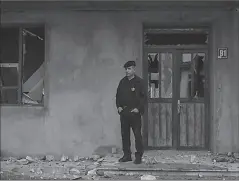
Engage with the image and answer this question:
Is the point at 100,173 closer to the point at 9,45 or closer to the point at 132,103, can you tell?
the point at 132,103

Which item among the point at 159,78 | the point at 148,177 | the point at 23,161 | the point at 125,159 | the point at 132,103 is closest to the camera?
the point at 148,177

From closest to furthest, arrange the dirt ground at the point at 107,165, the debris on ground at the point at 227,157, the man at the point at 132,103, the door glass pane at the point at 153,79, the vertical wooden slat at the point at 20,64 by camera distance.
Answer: the dirt ground at the point at 107,165
the man at the point at 132,103
the debris on ground at the point at 227,157
the vertical wooden slat at the point at 20,64
the door glass pane at the point at 153,79

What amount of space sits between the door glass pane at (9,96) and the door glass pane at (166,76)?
342cm

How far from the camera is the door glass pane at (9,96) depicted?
408 inches

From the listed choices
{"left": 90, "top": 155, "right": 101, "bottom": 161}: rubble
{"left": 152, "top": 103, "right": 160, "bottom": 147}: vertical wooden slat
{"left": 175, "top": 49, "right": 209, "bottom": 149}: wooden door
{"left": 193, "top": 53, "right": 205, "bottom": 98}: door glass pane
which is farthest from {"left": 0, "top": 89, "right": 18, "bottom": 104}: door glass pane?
{"left": 193, "top": 53, "right": 205, "bottom": 98}: door glass pane

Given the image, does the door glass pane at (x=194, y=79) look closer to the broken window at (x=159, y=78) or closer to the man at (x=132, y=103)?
the broken window at (x=159, y=78)

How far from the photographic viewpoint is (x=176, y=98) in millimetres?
10367

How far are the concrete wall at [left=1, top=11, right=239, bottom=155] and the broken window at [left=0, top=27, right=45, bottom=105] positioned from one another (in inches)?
12.0

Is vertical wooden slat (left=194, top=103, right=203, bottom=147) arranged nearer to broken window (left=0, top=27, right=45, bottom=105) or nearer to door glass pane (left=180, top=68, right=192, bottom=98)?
door glass pane (left=180, top=68, right=192, bottom=98)

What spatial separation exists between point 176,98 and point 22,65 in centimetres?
365

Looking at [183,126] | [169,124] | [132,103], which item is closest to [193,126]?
[183,126]

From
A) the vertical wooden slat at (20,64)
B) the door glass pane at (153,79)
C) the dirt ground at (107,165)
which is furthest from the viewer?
the door glass pane at (153,79)

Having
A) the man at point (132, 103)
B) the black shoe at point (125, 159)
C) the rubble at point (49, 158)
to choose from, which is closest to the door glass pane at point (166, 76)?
the man at point (132, 103)

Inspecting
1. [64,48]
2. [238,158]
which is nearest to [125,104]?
[64,48]
